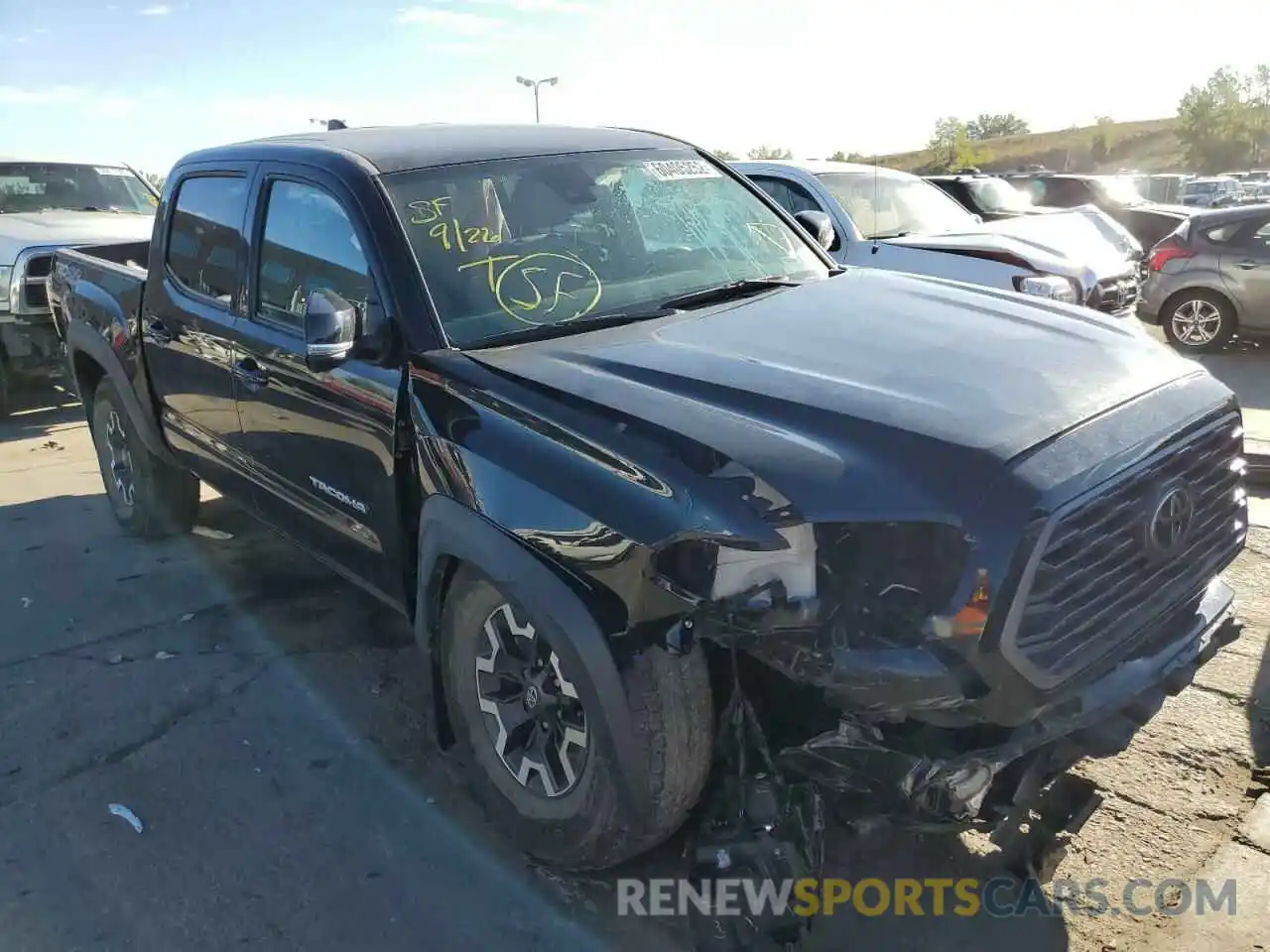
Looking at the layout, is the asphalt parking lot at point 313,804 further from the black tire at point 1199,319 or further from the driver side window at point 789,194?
the black tire at point 1199,319

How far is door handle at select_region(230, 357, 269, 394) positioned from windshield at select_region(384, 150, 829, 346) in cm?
93

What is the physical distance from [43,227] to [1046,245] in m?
8.33

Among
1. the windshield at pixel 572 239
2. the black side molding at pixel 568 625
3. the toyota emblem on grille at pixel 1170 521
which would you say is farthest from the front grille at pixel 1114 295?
the black side molding at pixel 568 625

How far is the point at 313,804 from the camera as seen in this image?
3.38 meters

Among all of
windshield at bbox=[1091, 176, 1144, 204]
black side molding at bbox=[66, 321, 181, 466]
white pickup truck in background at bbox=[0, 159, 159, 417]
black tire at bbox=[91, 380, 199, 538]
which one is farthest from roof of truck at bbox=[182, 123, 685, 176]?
windshield at bbox=[1091, 176, 1144, 204]

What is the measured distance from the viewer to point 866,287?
3.75 m

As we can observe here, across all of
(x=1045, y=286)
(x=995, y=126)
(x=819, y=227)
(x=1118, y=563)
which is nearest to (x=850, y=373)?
(x=1118, y=563)

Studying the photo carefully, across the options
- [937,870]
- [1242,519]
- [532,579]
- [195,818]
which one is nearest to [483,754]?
[532,579]

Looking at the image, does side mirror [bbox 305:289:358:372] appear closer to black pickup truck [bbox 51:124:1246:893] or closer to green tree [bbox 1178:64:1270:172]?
black pickup truck [bbox 51:124:1246:893]

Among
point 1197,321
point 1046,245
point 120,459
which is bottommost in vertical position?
point 120,459

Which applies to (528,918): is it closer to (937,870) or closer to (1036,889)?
(937,870)

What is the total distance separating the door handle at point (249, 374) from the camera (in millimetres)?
3912

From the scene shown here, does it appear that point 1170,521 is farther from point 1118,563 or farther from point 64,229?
point 64,229

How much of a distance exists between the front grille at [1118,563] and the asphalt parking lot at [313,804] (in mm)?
809
